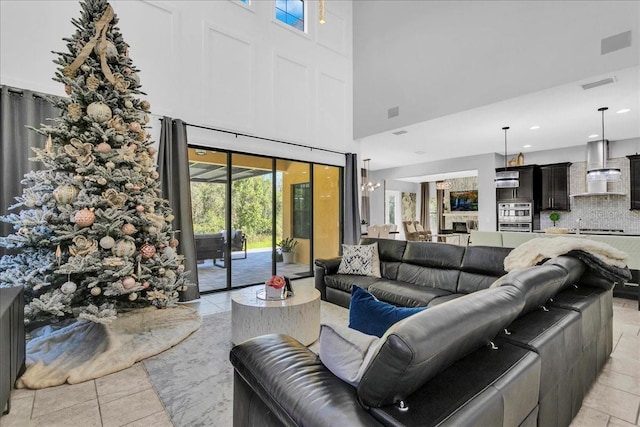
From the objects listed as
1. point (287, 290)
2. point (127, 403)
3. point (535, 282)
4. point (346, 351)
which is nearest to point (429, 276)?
point (287, 290)

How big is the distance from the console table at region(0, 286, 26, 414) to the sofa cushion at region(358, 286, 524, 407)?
7.02 ft

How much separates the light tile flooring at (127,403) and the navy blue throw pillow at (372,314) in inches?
55.9

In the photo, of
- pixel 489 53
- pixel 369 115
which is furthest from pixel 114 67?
pixel 489 53

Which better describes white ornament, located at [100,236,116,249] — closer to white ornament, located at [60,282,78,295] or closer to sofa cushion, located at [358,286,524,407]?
white ornament, located at [60,282,78,295]

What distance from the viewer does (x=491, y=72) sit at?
4840 millimetres

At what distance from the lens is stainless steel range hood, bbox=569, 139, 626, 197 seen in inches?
269

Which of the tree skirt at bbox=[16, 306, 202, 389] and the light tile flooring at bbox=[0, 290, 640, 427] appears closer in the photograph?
the light tile flooring at bbox=[0, 290, 640, 427]

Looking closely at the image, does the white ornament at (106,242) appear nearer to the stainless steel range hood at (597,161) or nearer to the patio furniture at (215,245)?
the patio furniture at (215,245)

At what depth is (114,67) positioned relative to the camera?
3186mm

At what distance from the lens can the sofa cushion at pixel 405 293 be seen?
323cm

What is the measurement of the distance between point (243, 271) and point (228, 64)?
3.61 metres

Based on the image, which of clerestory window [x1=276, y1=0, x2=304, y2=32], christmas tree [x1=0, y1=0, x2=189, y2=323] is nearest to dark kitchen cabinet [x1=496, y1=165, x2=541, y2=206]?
clerestory window [x1=276, y1=0, x2=304, y2=32]

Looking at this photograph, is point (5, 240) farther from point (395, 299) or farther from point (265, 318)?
point (395, 299)

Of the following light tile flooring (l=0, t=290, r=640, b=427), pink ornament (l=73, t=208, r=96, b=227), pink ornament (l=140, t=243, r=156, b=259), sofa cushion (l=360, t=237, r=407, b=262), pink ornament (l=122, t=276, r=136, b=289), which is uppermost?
pink ornament (l=73, t=208, r=96, b=227)
